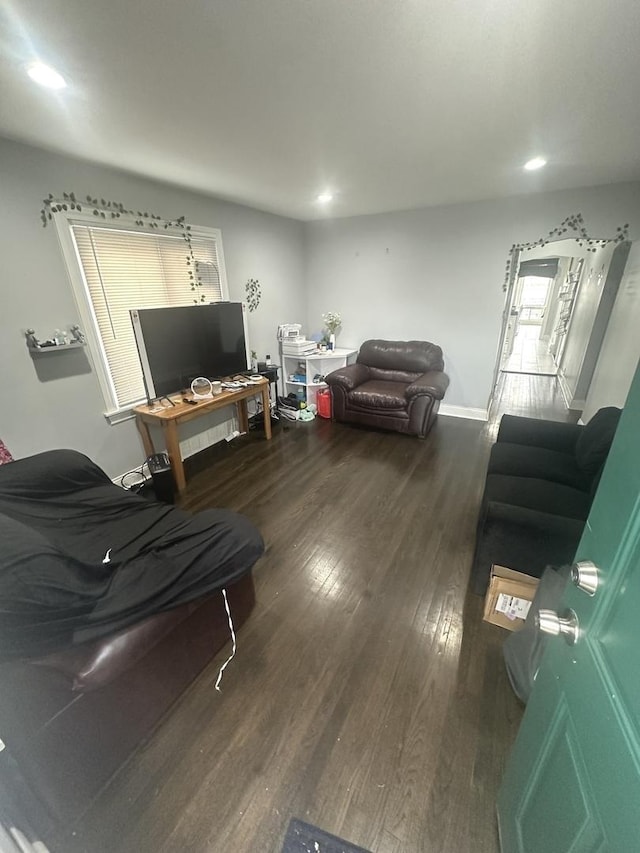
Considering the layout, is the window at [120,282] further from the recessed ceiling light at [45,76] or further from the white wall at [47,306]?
the recessed ceiling light at [45,76]

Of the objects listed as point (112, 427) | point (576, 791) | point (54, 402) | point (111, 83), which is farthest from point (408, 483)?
point (111, 83)

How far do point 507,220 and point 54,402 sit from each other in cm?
447

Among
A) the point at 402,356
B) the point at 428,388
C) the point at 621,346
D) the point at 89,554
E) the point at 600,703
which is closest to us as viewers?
the point at 600,703

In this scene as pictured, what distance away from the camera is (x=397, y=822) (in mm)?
1091

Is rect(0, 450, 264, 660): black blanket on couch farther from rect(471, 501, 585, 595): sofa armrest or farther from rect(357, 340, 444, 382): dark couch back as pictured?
rect(357, 340, 444, 382): dark couch back

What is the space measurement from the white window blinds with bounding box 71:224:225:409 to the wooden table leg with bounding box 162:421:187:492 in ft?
1.70

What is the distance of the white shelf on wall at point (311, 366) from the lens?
14.5 feet

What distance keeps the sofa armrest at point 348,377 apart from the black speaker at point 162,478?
6.80ft

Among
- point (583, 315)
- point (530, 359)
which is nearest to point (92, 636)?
point (583, 315)

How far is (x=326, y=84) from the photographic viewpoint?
56.9 inches

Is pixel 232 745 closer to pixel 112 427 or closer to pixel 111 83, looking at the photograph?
pixel 112 427

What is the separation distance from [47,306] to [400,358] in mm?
3523

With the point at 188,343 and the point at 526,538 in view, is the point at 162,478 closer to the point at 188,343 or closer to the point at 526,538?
the point at 188,343

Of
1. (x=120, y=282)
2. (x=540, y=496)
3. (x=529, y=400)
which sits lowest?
(x=529, y=400)
